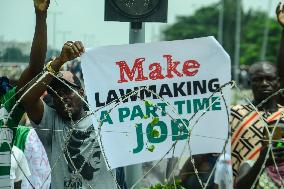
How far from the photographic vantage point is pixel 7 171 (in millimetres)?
5238

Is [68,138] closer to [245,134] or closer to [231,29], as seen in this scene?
[245,134]

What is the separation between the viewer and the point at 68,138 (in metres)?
4.69

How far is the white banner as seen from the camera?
5262mm

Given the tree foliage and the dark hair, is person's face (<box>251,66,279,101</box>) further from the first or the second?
the tree foliage

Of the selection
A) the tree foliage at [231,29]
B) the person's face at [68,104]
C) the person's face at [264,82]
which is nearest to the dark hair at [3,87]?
the person's face at [68,104]

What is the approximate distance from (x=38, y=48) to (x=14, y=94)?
0.33 m

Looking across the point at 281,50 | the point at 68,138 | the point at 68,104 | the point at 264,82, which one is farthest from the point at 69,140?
the point at 264,82

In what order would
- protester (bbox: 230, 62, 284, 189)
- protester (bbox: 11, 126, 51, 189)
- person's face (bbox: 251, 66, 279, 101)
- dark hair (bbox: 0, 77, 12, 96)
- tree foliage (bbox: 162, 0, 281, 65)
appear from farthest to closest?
1. tree foliage (bbox: 162, 0, 281, 65)
2. person's face (bbox: 251, 66, 279, 101)
3. protester (bbox: 11, 126, 51, 189)
4. dark hair (bbox: 0, 77, 12, 96)
5. protester (bbox: 230, 62, 284, 189)

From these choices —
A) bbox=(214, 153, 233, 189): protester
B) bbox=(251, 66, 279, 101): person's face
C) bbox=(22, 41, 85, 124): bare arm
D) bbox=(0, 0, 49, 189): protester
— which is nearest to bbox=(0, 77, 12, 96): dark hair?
bbox=(0, 0, 49, 189): protester

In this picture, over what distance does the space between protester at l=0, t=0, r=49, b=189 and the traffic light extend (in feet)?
2.27

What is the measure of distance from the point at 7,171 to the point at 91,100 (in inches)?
23.8

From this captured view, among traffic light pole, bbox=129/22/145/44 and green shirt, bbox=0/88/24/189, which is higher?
traffic light pole, bbox=129/22/145/44

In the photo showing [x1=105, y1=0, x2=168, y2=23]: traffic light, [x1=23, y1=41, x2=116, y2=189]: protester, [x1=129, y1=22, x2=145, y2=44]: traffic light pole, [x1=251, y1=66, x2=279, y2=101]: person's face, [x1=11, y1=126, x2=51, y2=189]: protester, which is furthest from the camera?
[x1=251, y1=66, x2=279, y2=101]: person's face

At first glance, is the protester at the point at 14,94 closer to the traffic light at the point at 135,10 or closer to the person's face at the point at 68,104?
the person's face at the point at 68,104
